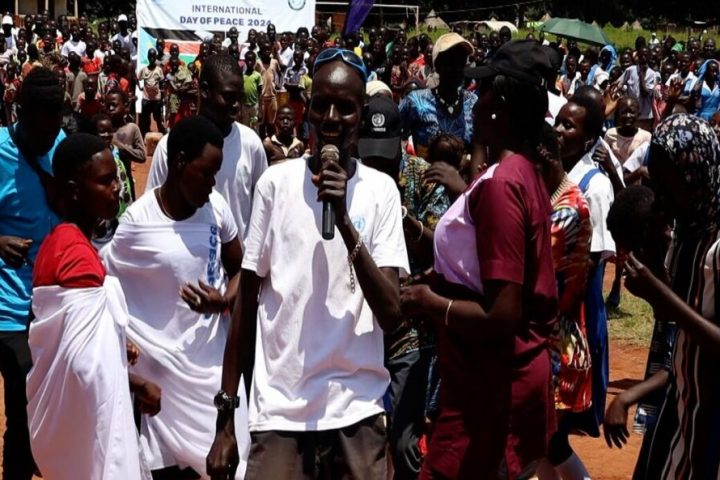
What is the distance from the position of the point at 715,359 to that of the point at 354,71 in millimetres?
1435

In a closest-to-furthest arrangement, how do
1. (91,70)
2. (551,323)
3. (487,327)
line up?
(487,327), (551,323), (91,70)

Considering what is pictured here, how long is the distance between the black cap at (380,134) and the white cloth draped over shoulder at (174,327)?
82cm

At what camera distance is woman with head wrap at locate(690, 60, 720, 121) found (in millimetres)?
16750

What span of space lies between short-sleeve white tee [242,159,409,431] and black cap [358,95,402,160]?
1604 millimetres

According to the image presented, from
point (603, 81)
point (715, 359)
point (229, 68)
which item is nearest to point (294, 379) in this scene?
point (715, 359)

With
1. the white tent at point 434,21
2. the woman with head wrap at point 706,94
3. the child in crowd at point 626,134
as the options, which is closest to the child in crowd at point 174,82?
the woman with head wrap at point 706,94

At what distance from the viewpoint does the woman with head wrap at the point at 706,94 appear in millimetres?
16750

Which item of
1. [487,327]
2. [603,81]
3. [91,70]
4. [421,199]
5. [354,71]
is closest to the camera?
[487,327]

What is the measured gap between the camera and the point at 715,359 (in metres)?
3.29

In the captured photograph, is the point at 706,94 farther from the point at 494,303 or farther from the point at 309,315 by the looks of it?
the point at 494,303

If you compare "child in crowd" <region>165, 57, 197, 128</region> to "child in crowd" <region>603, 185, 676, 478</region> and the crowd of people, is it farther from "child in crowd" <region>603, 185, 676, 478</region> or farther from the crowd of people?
"child in crowd" <region>603, 185, 676, 478</region>

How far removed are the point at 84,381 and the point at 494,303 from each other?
1.69 meters

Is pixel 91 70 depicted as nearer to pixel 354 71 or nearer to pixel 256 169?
pixel 256 169

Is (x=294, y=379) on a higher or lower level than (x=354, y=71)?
lower
